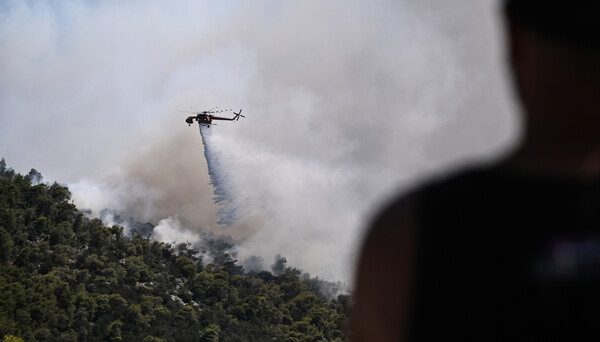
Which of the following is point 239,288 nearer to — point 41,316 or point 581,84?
point 41,316

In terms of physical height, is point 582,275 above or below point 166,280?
below

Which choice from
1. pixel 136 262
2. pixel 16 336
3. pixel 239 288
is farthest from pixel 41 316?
pixel 239 288

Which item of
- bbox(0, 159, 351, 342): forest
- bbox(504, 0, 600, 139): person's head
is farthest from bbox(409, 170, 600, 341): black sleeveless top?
bbox(0, 159, 351, 342): forest

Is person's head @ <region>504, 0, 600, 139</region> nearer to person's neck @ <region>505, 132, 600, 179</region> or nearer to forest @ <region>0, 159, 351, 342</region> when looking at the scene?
person's neck @ <region>505, 132, 600, 179</region>

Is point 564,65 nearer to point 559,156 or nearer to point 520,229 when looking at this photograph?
point 559,156

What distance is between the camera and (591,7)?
1.53 metres

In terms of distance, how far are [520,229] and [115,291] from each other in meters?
139

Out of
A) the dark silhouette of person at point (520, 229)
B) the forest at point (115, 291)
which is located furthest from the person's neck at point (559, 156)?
the forest at point (115, 291)

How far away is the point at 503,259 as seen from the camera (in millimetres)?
1608

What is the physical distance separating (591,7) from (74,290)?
133049 millimetres

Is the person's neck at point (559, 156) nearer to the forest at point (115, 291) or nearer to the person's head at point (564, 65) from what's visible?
the person's head at point (564, 65)

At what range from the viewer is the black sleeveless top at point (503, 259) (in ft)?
5.03

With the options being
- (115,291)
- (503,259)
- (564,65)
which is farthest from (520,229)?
(115,291)

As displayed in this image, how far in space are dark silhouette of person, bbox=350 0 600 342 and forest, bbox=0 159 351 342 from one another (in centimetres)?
10062
